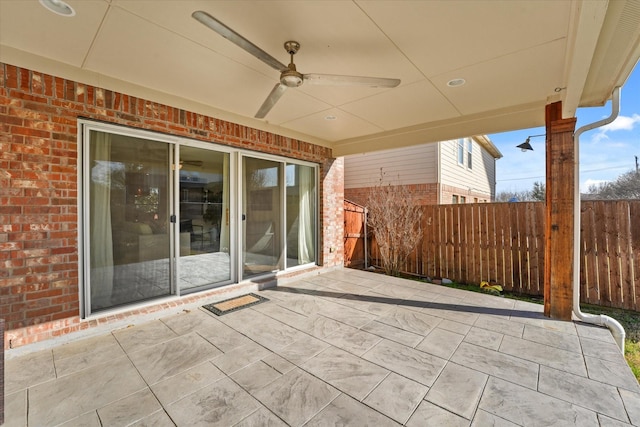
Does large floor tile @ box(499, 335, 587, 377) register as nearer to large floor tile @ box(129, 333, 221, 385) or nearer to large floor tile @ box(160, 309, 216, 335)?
large floor tile @ box(129, 333, 221, 385)

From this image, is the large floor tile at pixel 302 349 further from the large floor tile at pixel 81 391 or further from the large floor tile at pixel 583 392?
the large floor tile at pixel 583 392

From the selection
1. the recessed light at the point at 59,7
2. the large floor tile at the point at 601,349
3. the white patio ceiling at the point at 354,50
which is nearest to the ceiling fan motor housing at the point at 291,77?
the white patio ceiling at the point at 354,50

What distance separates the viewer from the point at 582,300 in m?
4.39

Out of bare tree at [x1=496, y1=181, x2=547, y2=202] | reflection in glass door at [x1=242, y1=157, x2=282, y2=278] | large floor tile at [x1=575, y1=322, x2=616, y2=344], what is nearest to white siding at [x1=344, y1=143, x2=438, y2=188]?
reflection in glass door at [x1=242, y1=157, x2=282, y2=278]

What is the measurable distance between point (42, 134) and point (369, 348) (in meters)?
3.69

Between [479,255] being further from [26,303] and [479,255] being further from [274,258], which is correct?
[26,303]

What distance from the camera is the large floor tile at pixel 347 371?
2098 millimetres

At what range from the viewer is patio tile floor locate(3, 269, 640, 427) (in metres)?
1.83

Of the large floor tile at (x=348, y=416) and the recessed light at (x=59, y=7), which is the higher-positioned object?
the recessed light at (x=59, y=7)

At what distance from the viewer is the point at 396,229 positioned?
6.15 metres

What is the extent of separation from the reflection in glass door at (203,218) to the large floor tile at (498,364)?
10.6 ft

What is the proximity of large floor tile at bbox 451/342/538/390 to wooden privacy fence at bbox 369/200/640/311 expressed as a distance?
3012 mm

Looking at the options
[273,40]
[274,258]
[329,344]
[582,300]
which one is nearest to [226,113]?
[273,40]

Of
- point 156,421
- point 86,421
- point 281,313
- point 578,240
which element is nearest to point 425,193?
point 578,240
